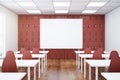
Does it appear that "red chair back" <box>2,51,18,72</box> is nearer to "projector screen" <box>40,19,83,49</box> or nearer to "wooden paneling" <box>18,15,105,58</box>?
"projector screen" <box>40,19,83,49</box>

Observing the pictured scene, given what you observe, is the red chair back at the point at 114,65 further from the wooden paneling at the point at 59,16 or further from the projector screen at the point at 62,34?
the wooden paneling at the point at 59,16

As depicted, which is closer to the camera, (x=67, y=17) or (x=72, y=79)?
(x=72, y=79)

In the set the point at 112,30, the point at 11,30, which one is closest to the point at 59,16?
the point at 11,30

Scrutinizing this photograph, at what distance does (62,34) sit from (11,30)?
10.7 ft

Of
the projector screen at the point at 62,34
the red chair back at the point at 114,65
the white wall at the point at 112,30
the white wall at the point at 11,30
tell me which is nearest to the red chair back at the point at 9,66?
the red chair back at the point at 114,65

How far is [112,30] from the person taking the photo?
1159cm

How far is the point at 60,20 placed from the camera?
44.9ft

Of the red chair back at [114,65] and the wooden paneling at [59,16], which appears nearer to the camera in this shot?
the red chair back at [114,65]

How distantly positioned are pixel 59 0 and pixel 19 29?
19.0 ft

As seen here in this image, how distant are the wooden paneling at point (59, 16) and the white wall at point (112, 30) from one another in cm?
63

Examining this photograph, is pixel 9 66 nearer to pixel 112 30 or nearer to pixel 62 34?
pixel 112 30

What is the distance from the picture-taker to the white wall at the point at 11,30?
10766 millimetres

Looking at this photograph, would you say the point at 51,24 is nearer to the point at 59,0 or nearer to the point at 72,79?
the point at 59,0

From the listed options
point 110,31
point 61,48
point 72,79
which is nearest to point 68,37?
point 61,48
